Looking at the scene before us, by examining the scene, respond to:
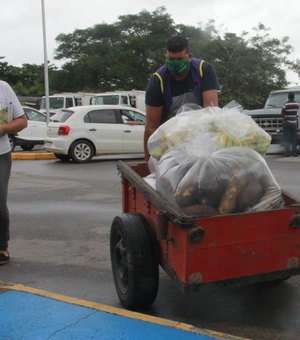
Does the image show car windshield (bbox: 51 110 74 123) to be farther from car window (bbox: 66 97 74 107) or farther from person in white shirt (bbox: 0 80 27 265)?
car window (bbox: 66 97 74 107)

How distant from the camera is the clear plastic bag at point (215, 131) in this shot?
151 inches

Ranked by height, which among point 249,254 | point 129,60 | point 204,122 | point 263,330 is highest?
point 129,60

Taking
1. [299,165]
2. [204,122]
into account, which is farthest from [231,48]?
[204,122]

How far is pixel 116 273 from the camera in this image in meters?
4.24

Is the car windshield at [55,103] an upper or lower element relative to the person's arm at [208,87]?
upper

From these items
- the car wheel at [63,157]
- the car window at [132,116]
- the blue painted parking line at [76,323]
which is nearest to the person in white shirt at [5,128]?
the blue painted parking line at [76,323]

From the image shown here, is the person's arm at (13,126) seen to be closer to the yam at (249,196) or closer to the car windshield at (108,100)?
the yam at (249,196)

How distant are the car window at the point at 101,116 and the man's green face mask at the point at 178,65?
9748 millimetres

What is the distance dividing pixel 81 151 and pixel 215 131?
1054 cm

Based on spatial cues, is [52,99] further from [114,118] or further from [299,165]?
[299,165]

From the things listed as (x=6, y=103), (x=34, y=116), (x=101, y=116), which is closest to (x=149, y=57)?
(x=34, y=116)

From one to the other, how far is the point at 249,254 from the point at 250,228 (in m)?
0.17

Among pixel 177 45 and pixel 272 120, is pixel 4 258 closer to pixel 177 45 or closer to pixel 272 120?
pixel 177 45

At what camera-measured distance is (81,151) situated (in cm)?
1420
